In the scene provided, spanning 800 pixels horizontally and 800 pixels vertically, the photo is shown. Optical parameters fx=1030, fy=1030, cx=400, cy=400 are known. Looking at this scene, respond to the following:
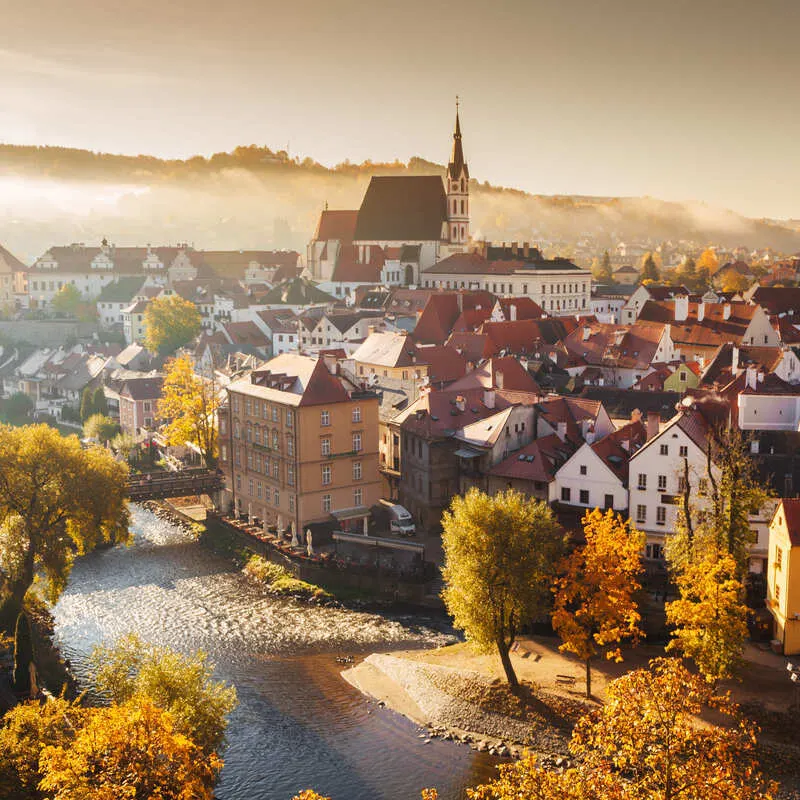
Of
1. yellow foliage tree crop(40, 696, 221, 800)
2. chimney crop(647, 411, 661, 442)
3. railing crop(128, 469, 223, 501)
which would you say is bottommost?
railing crop(128, 469, 223, 501)

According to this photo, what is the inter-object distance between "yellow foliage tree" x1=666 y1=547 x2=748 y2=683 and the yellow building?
2083 mm

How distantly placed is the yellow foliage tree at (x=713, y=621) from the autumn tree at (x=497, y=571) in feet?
13.3

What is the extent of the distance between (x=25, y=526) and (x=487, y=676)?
52.1ft

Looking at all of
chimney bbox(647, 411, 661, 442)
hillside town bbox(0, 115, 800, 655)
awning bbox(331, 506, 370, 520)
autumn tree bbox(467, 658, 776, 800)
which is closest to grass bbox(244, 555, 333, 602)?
hillside town bbox(0, 115, 800, 655)

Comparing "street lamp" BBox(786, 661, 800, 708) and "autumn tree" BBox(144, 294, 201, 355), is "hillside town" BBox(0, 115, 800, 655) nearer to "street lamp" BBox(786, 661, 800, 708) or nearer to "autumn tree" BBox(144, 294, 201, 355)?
"street lamp" BBox(786, 661, 800, 708)

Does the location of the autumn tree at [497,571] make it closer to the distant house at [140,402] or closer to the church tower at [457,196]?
the distant house at [140,402]

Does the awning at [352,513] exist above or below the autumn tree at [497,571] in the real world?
below

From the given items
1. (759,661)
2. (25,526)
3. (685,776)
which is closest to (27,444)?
(25,526)

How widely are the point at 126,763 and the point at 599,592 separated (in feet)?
50.5

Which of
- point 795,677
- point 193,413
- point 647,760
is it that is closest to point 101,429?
point 193,413

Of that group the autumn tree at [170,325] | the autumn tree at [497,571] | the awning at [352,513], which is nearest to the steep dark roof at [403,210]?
the autumn tree at [170,325]

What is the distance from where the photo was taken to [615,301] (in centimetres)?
10094

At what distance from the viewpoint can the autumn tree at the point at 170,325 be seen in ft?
275

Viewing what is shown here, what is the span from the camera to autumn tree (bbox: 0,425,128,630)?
33.8 meters
